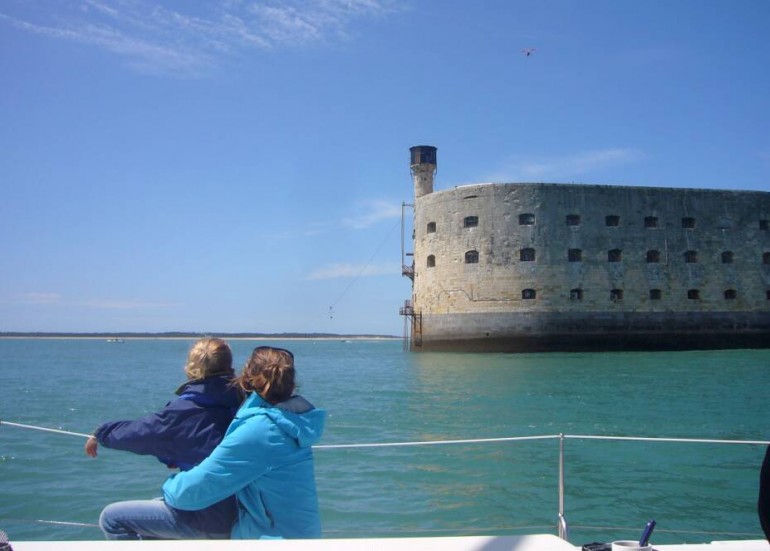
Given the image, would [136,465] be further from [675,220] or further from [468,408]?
[675,220]

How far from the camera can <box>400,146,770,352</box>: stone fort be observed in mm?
23938

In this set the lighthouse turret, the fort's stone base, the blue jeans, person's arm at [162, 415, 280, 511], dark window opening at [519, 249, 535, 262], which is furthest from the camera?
the lighthouse turret

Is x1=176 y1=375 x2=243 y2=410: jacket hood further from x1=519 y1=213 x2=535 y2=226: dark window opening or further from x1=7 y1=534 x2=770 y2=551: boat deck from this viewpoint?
x1=519 y1=213 x2=535 y2=226: dark window opening

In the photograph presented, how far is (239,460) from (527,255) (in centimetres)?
2271

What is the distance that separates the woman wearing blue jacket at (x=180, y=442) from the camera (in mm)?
2283

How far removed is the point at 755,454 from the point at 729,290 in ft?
65.1

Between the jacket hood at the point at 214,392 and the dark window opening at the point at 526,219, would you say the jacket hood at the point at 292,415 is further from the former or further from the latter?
the dark window opening at the point at 526,219

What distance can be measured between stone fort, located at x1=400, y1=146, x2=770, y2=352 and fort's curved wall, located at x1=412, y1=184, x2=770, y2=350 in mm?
34

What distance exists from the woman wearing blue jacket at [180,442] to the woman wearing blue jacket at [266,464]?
0.27ft

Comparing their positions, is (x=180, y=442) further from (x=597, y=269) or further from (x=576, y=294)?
(x=597, y=269)

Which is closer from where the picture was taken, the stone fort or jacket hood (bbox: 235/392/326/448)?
jacket hood (bbox: 235/392/326/448)

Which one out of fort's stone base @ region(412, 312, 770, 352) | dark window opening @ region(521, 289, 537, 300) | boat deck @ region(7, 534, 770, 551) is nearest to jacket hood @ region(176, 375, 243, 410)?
boat deck @ region(7, 534, 770, 551)

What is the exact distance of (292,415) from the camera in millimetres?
2109

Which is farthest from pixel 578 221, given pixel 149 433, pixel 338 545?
pixel 338 545
